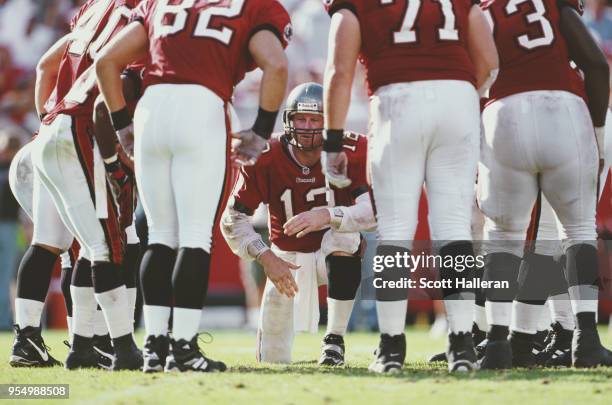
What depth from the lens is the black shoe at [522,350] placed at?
5.06m

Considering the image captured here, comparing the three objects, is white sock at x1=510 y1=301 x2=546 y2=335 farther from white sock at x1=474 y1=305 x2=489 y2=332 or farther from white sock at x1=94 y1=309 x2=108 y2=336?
white sock at x1=94 y1=309 x2=108 y2=336

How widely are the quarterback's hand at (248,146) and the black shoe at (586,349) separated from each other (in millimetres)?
1812

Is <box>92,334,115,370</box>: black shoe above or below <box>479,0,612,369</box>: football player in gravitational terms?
below

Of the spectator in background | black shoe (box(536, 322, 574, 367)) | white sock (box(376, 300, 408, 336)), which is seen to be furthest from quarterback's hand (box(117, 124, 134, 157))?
the spectator in background

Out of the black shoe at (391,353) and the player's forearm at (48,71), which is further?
the player's forearm at (48,71)

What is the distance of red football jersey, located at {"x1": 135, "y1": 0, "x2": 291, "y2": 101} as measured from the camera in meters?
4.60

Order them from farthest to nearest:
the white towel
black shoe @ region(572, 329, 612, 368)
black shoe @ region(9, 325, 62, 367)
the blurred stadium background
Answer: the blurred stadium background
the white towel
black shoe @ region(9, 325, 62, 367)
black shoe @ region(572, 329, 612, 368)

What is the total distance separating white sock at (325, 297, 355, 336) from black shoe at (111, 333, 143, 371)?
1.22 m

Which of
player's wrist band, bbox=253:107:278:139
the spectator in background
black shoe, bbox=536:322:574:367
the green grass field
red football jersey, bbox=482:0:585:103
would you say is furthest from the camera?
the spectator in background

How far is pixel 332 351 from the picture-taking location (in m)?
5.55

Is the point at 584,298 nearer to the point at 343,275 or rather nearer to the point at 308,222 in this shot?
the point at 343,275

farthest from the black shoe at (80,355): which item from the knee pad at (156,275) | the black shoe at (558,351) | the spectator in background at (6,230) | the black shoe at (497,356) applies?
the spectator in background at (6,230)

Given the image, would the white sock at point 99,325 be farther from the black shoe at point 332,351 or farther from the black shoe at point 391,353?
the black shoe at point 391,353

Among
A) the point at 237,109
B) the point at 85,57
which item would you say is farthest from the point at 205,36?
the point at 237,109
